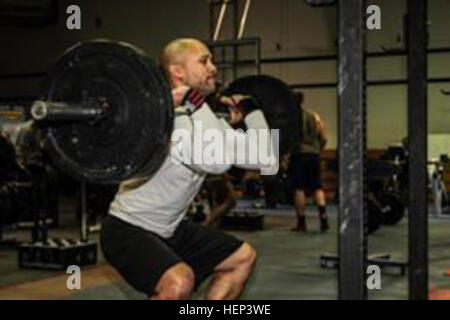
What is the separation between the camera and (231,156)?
7.68 ft

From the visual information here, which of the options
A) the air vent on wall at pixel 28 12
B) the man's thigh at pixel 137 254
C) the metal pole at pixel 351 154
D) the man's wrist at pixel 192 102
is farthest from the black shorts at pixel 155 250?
the air vent on wall at pixel 28 12

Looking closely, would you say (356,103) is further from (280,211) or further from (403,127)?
(403,127)

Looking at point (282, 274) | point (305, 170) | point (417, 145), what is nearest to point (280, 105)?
point (417, 145)

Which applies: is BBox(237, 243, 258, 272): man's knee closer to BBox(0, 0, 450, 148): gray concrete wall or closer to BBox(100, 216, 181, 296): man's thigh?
BBox(100, 216, 181, 296): man's thigh

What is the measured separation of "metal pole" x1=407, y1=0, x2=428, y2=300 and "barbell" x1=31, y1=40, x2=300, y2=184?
142cm

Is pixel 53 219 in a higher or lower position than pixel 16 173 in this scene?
lower

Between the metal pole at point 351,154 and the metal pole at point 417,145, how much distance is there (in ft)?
4.24

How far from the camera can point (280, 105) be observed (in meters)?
3.18

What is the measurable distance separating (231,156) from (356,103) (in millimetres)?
639

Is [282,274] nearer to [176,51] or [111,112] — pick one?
[176,51]

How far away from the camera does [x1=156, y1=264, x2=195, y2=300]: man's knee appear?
2342mm

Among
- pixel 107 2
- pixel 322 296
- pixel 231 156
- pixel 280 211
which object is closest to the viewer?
pixel 231 156

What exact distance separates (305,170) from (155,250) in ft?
14.5
